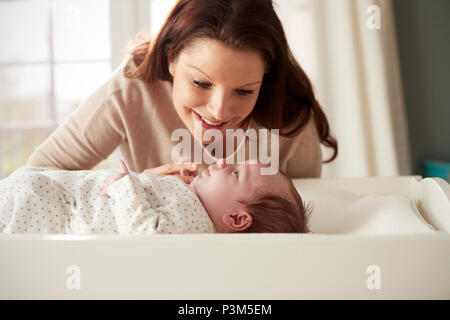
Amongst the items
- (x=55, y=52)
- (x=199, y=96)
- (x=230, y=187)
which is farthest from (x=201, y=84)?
(x=55, y=52)

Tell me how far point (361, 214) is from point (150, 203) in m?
0.49

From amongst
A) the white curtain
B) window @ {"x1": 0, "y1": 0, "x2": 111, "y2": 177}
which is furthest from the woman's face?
window @ {"x1": 0, "y1": 0, "x2": 111, "y2": 177}

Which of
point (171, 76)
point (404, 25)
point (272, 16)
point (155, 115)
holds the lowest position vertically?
point (155, 115)

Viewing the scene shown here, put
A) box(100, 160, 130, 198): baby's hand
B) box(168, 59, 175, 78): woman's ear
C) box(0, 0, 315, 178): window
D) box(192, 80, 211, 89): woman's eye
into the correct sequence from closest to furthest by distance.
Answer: box(100, 160, 130, 198): baby's hand → box(192, 80, 211, 89): woman's eye → box(168, 59, 175, 78): woman's ear → box(0, 0, 315, 178): window

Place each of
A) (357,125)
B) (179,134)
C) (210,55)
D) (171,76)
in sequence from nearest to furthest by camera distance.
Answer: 1. (210,55)
2. (171,76)
3. (179,134)
4. (357,125)

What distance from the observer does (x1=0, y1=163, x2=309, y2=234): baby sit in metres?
0.91

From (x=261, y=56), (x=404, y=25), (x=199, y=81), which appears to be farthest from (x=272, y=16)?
(x=404, y=25)

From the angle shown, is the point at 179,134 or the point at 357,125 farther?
the point at 357,125

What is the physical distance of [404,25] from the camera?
2277 mm

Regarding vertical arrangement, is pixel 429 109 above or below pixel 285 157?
above

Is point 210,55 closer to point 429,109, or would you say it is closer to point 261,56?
point 261,56

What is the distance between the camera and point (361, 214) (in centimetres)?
104

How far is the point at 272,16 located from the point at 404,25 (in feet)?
4.82

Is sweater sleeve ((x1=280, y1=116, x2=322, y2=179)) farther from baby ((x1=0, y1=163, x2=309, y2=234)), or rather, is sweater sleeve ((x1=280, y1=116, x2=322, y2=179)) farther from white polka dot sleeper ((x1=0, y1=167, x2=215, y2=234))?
white polka dot sleeper ((x1=0, y1=167, x2=215, y2=234))
